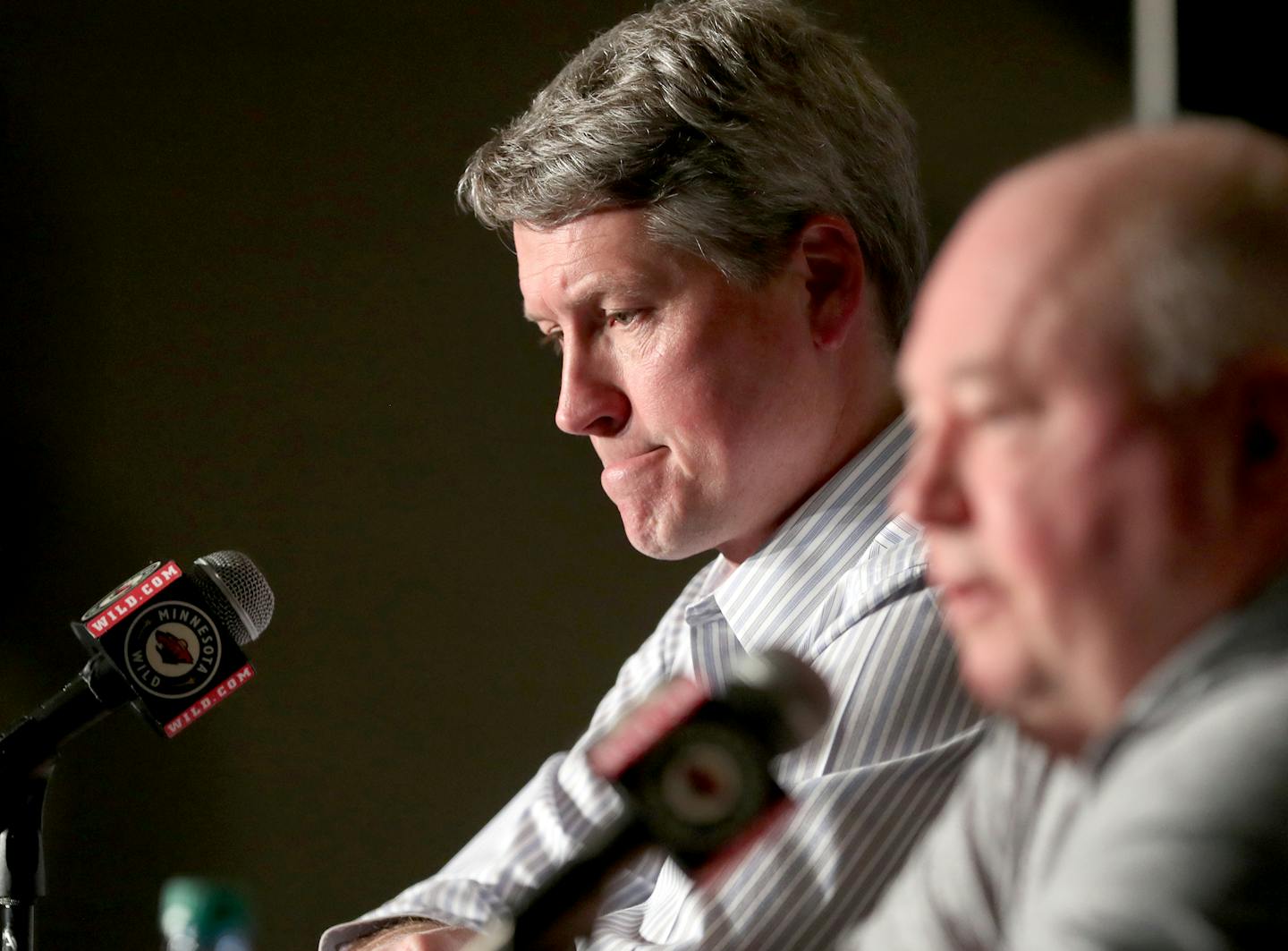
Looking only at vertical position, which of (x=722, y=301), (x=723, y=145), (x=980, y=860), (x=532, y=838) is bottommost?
(x=532, y=838)

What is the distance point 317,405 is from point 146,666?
1.14 meters

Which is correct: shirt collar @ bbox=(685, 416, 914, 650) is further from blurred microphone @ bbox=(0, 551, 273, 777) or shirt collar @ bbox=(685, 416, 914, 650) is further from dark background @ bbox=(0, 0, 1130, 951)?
dark background @ bbox=(0, 0, 1130, 951)

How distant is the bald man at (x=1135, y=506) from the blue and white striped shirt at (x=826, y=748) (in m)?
0.34

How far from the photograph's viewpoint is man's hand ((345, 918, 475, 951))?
1.37m

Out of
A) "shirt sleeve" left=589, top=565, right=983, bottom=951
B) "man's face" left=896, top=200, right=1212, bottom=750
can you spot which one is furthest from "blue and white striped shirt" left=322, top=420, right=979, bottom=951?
"man's face" left=896, top=200, right=1212, bottom=750

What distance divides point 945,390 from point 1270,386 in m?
0.12

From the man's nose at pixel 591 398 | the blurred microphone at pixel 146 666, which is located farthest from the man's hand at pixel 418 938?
the man's nose at pixel 591 398

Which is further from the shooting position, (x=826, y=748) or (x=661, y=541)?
(x=661, y=541)

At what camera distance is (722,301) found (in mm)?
1354

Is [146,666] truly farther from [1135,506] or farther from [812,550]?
[1135,506]

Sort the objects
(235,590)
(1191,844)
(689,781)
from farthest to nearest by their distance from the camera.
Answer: (235,590), (689,781), (1191,844)

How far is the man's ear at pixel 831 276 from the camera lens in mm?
1374

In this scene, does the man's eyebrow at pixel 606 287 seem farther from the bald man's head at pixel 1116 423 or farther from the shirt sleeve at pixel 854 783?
the bald man's head at pixel 1116 423

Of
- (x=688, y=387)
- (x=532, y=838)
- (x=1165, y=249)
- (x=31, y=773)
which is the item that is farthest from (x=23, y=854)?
(x=1165, y=249)
